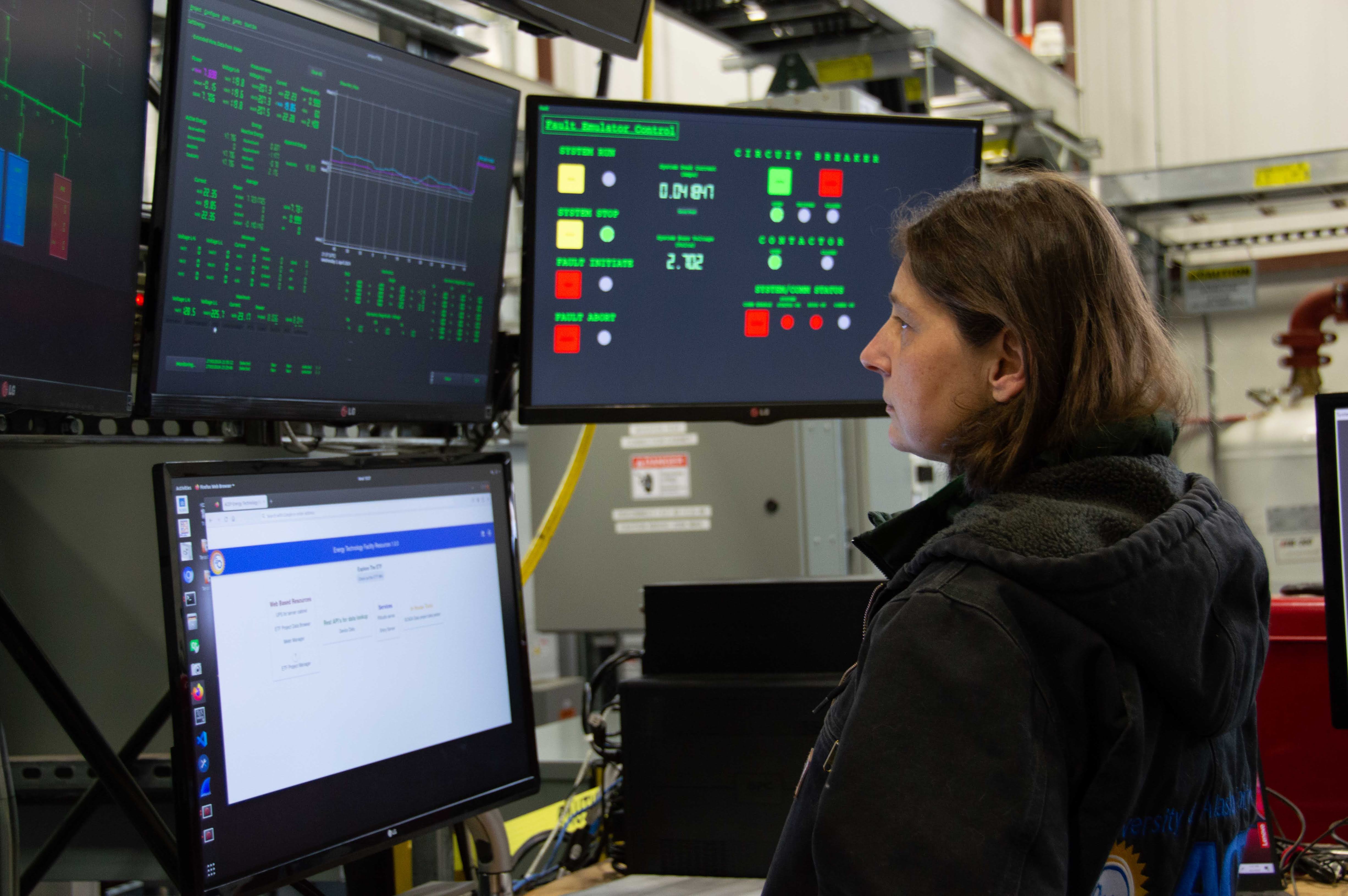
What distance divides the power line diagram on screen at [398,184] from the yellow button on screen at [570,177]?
0.12 meters

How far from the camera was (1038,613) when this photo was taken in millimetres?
716

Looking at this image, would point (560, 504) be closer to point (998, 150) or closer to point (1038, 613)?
point (1038, 613)

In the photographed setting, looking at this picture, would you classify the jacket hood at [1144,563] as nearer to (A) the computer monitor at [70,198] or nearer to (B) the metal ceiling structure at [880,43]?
(A) the computer monitor at [70,198]

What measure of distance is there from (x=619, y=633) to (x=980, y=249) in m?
1.43

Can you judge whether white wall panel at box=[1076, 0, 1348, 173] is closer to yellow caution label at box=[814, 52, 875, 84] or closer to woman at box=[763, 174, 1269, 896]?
yellow caution label at box=[814, 52, 875, 84]

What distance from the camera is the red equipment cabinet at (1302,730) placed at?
1513 mm

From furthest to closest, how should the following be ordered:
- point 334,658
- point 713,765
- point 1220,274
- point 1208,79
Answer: point 1208,79 < point 1220,274 < point 713,765 < point 334,658

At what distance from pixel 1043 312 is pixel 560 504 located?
878 millimetres

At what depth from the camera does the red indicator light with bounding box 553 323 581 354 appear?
1.41 m

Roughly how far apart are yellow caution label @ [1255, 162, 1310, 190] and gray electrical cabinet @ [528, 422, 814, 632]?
60.5 inches

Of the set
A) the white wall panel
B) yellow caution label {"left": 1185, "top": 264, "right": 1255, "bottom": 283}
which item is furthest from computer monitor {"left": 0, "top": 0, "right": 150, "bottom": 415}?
the white wall panel

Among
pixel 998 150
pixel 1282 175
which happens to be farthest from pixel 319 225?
pixel 1282 175

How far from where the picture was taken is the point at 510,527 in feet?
4.16

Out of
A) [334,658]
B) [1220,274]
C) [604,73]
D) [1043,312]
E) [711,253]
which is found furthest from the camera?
[1220,274]
